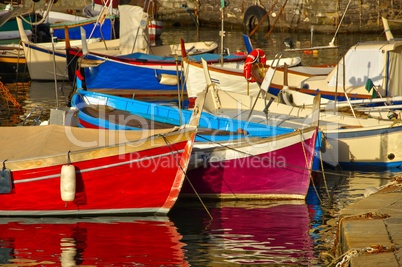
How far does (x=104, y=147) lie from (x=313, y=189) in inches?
171

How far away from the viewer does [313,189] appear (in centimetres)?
1579

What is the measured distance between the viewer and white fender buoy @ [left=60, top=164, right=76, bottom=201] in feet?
42.9

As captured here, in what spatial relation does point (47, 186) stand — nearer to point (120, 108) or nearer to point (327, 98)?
point (120, 108)

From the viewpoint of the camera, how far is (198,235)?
42.6 feet

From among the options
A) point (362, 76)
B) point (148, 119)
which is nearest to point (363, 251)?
point (148, 119)

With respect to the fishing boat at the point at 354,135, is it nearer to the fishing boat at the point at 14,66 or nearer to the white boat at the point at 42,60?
the white boat at the point at 42,60

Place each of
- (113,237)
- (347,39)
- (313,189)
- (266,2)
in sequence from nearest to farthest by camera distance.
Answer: (113,237) < (313,189) < (347,39) < (266,2)

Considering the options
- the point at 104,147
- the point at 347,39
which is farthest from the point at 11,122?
the point at 347,39

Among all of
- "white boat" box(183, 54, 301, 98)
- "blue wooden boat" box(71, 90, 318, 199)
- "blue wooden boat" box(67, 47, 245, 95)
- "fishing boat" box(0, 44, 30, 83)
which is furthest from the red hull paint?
"fishing boat" box(0, 44, 30, 83)

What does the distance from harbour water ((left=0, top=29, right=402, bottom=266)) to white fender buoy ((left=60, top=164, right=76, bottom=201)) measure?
0.52m

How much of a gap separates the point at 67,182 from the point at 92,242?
1072mm

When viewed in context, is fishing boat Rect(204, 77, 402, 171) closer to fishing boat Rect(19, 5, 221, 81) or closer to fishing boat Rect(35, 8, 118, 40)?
fishing boat Rect(19, 5, 221, 81)

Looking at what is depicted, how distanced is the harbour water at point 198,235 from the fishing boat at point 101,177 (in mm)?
227

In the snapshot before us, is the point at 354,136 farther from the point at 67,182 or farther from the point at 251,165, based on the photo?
the point at 67,182
